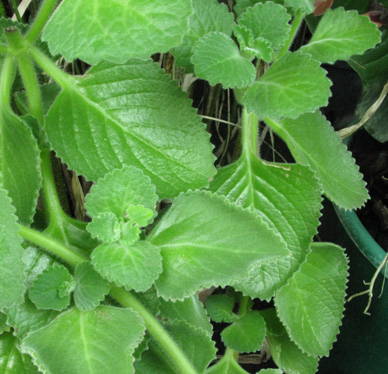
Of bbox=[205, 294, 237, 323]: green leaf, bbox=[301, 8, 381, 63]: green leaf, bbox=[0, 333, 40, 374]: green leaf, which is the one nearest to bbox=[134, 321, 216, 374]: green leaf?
bbox=[0, 333, 40, 374]: green leaf

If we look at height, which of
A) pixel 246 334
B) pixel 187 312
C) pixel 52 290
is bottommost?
pixel 246 334

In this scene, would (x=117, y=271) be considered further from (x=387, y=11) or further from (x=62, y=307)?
(x=387, y=11)

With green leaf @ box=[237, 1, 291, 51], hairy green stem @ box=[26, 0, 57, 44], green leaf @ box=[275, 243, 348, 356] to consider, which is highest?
hairy green stem @ box=[26, 0, 57, 44]

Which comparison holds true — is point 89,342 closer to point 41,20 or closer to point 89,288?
point 89,288

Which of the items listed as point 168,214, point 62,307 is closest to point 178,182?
point 168,214

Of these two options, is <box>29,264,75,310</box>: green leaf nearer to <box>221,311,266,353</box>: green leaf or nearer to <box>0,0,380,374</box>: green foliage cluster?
<box>0,0,380,374</box>: green foliage cluster

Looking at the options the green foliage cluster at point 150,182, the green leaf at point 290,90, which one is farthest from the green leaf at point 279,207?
the green leaf at point 290,90

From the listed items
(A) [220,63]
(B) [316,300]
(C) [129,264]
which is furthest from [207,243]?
(B) [316,300]
